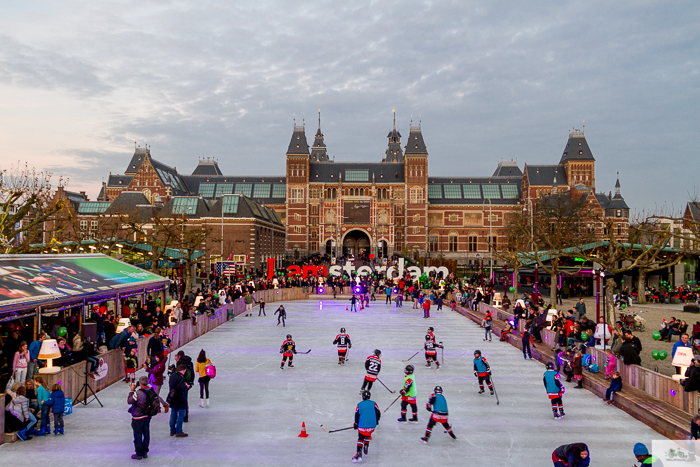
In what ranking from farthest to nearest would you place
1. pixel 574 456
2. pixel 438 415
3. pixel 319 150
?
1. pixel 319 150
2. pixel 438 415
3. pixel 574 456

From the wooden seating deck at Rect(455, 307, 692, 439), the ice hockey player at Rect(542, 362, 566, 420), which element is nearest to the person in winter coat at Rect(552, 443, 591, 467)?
the wooden seating deck at Rect(455, 307, 692, 439)

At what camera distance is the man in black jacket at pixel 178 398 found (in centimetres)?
945

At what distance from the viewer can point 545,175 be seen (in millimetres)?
86312

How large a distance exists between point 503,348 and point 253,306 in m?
18.2

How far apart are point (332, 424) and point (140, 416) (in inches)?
153

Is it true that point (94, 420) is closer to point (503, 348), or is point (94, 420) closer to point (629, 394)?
point (629, 394)

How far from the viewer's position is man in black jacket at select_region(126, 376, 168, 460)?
8383mm

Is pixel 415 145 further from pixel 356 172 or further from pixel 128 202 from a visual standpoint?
pixel 128 202

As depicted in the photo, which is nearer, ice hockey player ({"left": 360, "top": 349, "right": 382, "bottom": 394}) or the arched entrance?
ice hockey player ({"left": 360, "top": 349, "right": 382, "bottom": 394})

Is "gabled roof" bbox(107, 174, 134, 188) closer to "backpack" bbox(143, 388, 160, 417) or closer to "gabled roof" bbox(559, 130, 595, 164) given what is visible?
"gabled roof" bbox(559, 130, 595, 164)

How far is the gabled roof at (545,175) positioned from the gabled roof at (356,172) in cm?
2184

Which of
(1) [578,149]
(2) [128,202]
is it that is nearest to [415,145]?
(1) [578,149]

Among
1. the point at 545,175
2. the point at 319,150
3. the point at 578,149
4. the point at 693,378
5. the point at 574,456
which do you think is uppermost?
the point at 319,150

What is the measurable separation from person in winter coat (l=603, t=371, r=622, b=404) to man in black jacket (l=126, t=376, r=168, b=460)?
10328 millimetres
